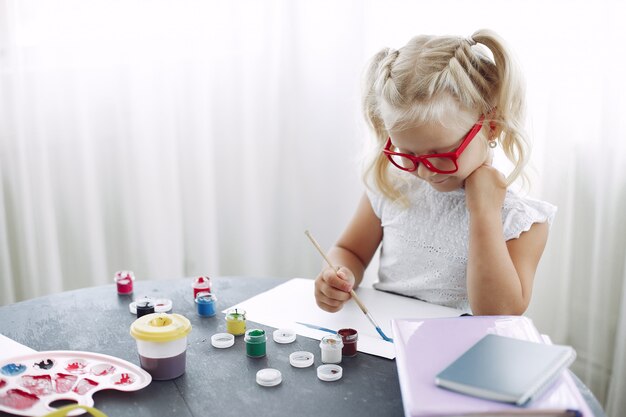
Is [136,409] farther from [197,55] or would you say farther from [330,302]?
[197,55]

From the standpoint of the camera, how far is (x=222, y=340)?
2.92ft

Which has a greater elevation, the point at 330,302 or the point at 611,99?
the point at 611,99

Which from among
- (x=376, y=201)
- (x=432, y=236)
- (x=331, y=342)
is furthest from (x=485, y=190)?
(x=331, y=342)

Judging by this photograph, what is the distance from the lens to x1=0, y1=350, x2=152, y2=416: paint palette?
2.37 ft

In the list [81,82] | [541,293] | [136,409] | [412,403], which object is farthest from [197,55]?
[412,403]

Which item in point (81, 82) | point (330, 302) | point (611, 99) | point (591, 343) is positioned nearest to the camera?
point (330, 302)

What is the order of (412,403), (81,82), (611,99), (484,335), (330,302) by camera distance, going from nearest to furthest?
1. (412,403)
2. (484,335)
3. (330,302)
4. (611,99)
5. (81,82)

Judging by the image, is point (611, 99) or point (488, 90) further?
point (611, 99)

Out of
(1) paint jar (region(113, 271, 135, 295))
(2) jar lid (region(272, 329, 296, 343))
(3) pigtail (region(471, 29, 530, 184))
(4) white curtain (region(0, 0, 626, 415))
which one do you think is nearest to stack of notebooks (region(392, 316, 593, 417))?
(2) jar lid (region(272, 329, 296, 343))

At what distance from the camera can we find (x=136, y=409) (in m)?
0.72

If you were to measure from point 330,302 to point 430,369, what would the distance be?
385mm

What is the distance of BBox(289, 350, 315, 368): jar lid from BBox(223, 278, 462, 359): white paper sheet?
0.07 meters

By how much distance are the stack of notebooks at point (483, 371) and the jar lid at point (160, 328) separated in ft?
0.89

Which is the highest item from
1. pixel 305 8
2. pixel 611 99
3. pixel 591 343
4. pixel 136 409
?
pixel 305 8
